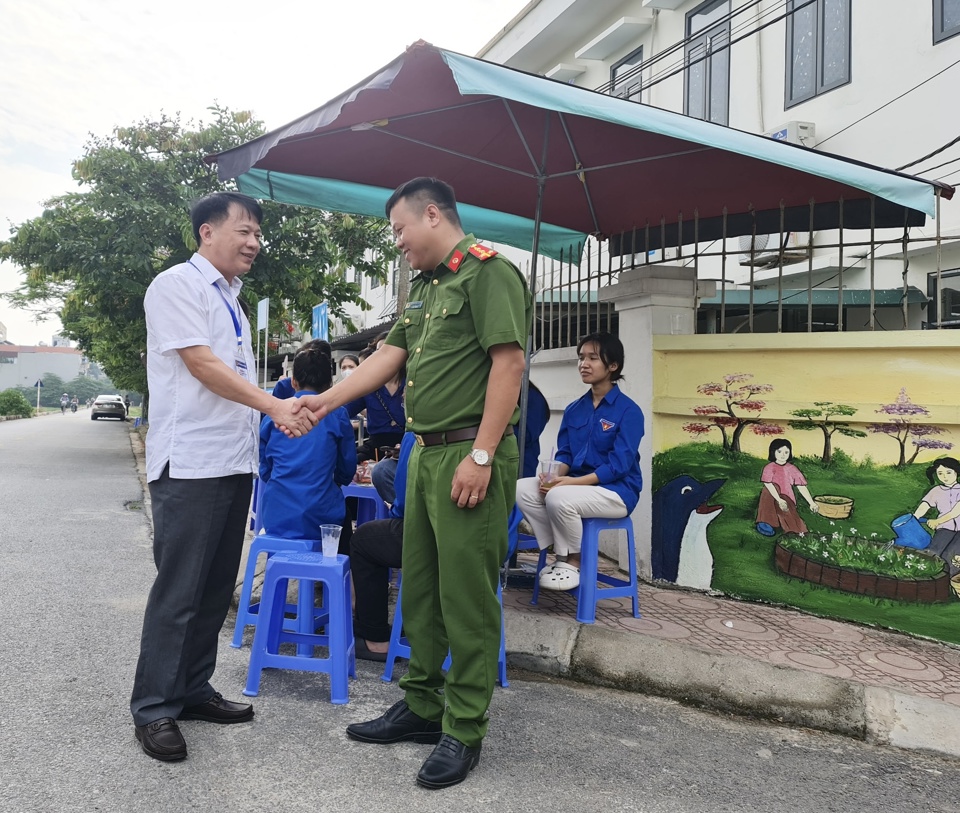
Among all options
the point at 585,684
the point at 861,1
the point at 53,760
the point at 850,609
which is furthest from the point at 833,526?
the point at 861,1

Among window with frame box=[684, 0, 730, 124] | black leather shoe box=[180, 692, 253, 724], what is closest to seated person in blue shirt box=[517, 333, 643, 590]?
black leather shoe box=[180, 692, 253, 724]

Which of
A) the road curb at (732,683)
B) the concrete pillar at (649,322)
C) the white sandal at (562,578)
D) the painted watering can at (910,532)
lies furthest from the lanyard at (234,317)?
the painted watering can at (910,532)

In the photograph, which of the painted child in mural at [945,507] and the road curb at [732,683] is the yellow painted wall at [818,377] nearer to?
the painted child in mural at [945,507]

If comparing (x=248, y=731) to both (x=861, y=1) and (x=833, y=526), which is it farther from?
(x=861, y=1)

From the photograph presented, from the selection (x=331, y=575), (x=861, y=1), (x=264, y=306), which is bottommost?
(x=331, y=575)

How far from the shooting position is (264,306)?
9461 mm

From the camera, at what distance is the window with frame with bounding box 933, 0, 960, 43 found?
727 centimetres

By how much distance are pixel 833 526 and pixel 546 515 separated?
5.34 feet

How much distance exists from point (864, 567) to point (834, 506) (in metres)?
0.36

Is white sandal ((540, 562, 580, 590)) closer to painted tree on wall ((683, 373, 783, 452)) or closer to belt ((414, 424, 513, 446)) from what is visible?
painted tree on wall ((683, 373, 783, 452))

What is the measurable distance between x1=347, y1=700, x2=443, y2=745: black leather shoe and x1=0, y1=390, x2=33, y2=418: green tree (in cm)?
4702

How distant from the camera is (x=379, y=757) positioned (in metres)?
2.80

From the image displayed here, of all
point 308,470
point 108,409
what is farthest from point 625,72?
point 108,409

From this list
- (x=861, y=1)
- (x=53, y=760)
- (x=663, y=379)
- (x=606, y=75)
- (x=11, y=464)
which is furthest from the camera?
(x=11, y=464)
